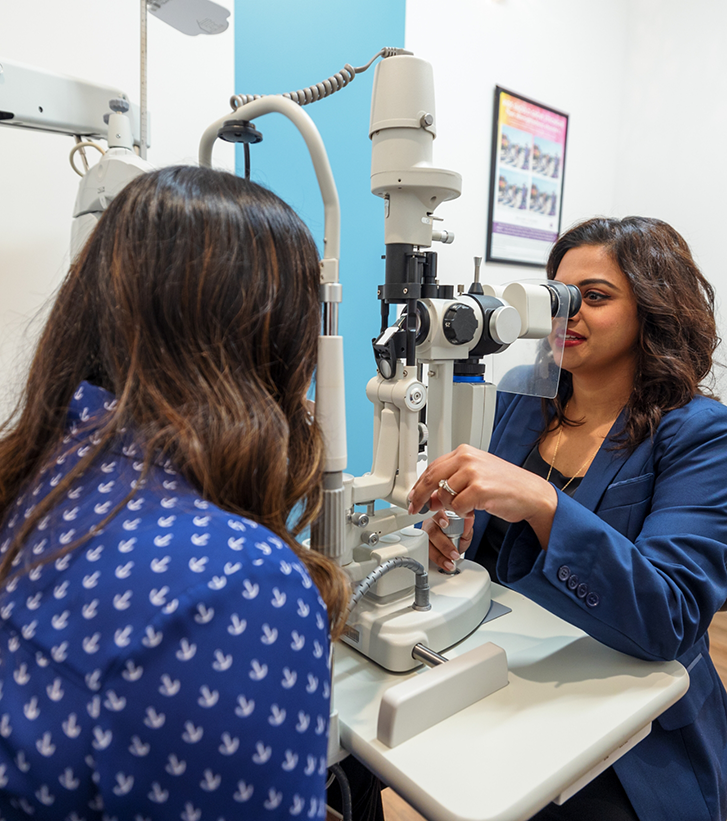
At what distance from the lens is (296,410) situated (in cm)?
65

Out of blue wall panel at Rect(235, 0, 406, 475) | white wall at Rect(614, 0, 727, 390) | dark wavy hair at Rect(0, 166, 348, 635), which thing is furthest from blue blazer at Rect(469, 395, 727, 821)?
white wall at Rect(614, 0, 727, 390)

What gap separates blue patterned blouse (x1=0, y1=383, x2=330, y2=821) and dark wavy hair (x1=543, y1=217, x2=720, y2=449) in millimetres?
888

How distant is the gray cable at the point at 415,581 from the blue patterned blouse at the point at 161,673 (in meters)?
0.31

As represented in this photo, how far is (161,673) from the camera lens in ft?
1.33

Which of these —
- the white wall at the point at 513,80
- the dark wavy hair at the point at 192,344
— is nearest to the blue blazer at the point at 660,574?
the dark wavy hair at the point at 192,344

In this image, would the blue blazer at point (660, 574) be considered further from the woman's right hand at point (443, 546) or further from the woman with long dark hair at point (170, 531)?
the woman with long dark hair at point (170, 531)

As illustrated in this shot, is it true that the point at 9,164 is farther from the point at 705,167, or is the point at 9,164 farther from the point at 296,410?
the point at 705,167

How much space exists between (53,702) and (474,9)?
2.50 m

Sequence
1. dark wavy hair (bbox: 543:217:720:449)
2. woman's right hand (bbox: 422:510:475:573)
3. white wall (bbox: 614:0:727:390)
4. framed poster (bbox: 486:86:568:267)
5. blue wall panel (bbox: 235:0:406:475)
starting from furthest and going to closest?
white wall (bbox: 614:0:727:390) < framed poster (bbox: 486:86:568:267) < blue wall panel (bbox: 235:0:406:475) < dark wavy hair (bbox: 543:217:720:449) < woman's right hand (bbox: 422:510:475:573)

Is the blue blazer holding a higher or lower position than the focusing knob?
lower

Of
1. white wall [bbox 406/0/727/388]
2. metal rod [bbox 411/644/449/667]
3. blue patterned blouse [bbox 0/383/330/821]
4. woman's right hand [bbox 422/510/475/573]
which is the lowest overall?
metal rod [bbox 411/644/449/667]

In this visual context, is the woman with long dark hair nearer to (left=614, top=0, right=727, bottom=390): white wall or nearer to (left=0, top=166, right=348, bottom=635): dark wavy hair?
(left=0, top=166, right=348, bottom=635): dark wavy hair

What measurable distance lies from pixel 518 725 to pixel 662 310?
2.76ft

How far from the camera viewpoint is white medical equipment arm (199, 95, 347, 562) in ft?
2.18
